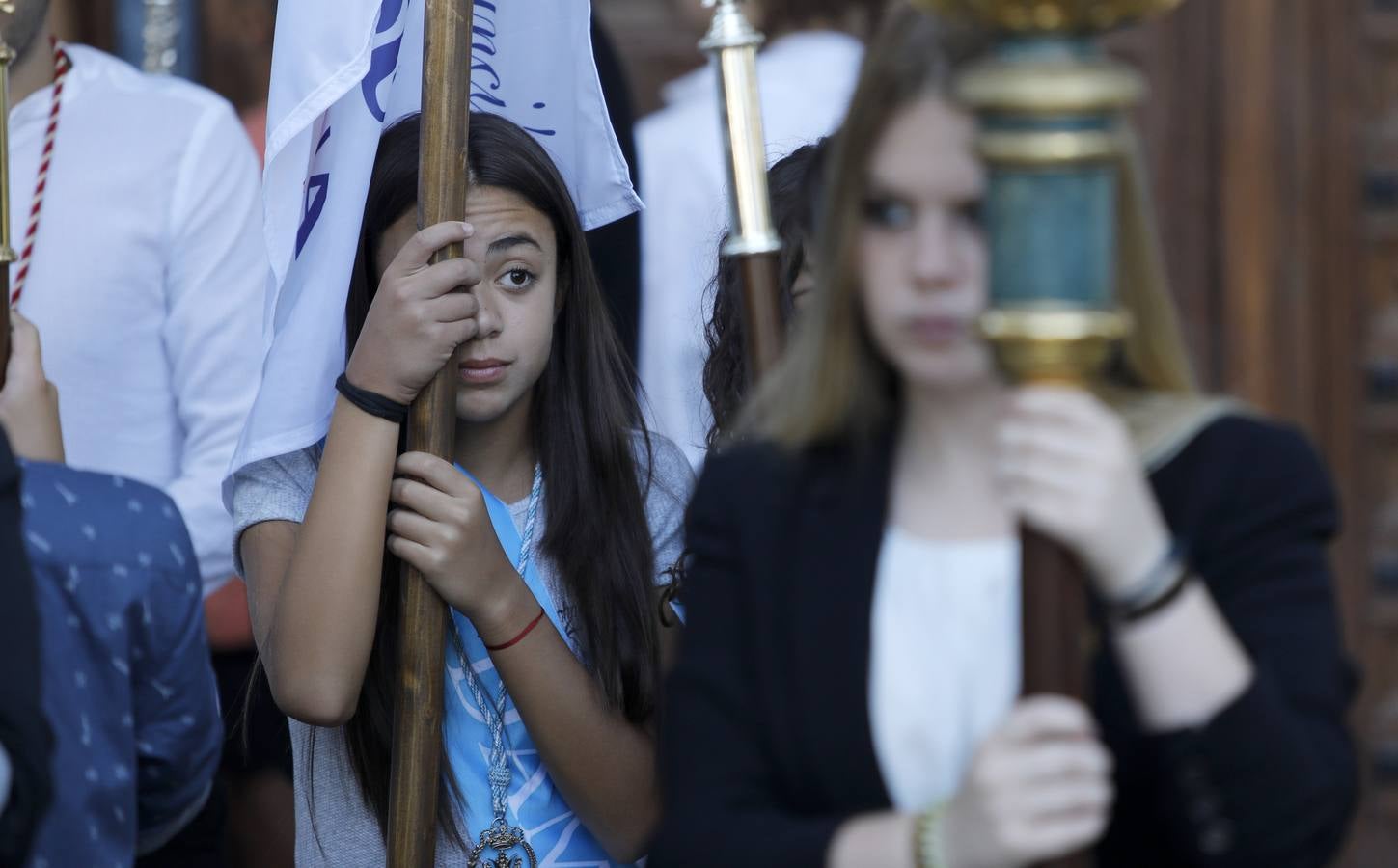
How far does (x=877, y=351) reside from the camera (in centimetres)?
154

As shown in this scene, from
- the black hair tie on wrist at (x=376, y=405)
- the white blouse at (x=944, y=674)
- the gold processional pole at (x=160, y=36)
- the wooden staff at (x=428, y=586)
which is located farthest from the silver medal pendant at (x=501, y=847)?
the gold processional pole at (x=160, y=36)

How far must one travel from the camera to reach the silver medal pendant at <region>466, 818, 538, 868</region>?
85.3 inches

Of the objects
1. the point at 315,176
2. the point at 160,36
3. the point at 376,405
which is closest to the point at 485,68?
the point at 315,176

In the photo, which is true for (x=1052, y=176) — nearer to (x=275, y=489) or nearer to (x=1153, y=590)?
(x=1153, y=590)

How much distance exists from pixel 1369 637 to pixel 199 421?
2.84 metres

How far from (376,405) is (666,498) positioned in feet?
1.54

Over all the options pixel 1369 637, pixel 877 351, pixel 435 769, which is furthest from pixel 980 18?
pixel 1369 637

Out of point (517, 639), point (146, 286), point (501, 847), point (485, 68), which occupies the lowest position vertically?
point (501, 847)

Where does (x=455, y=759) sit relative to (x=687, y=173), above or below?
below

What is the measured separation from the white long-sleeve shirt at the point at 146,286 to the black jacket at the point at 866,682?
1.57 m

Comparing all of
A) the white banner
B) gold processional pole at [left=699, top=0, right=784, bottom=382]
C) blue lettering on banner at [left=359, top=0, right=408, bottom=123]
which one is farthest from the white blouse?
blue lettering on banner at [left=359, top=0, right=408, bottom=123]

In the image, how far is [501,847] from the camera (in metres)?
2.17

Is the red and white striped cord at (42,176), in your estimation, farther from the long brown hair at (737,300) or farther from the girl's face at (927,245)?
the girl's face at (927,245)

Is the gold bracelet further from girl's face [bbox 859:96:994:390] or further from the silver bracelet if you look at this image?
girl's face [bbox 859:96:994:390]
